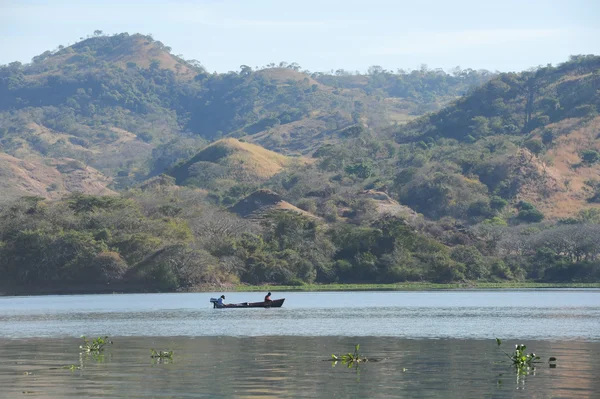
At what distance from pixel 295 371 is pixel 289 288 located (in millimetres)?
78470

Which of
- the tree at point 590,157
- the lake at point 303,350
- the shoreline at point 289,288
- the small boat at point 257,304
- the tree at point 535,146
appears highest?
the tree at point 535,146

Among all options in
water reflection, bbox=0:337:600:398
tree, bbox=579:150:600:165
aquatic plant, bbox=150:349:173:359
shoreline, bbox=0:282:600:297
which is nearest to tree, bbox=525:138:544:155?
tree, bbox=579:150:600:165

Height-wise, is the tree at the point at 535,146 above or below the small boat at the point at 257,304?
above

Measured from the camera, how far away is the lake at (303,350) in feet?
105

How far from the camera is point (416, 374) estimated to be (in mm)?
34781

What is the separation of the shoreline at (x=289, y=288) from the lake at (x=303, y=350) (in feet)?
103

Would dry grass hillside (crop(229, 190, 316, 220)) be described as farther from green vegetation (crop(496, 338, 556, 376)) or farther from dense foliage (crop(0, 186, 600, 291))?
green vegetation (crop(496, 338, 556, 376))

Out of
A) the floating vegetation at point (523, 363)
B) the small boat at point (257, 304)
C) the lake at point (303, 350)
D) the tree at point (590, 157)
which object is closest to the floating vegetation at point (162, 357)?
the lake at point (303, 350)

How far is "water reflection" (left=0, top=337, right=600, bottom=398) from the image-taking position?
102ft

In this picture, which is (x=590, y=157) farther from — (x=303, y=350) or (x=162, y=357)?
(x=162, y=357)

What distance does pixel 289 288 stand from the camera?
11438 centimetres

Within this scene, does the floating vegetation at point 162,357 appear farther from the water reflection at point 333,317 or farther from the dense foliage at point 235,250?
the dense foliage at point 235,250

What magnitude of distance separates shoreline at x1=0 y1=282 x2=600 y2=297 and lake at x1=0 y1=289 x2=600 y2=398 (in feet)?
103

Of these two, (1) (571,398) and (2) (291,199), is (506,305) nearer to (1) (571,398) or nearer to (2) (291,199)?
(1) (571,398)
